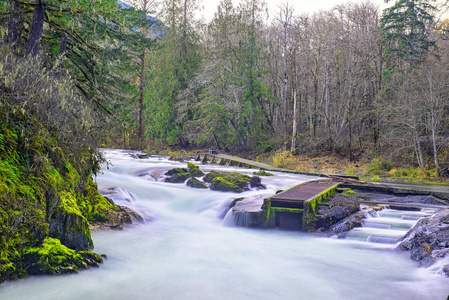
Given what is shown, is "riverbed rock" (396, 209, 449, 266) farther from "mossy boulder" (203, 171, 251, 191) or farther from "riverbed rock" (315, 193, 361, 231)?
"mossy boulder" (203, 171, 251, 191)

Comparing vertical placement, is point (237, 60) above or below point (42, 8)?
above

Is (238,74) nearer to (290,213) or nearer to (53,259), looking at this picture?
(290,213)

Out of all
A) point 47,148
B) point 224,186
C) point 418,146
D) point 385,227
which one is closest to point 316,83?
point 418,146

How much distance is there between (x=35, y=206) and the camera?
5402mm

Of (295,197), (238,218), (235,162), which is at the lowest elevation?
(238,218)

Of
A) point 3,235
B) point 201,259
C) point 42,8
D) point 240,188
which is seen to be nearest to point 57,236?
point 3,235

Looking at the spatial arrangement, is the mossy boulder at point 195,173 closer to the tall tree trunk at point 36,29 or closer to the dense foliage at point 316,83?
the dense foliage at point 316,83

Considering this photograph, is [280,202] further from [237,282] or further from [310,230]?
[237,282]

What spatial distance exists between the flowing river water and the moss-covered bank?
0.27 metres

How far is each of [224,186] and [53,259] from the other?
8.99m

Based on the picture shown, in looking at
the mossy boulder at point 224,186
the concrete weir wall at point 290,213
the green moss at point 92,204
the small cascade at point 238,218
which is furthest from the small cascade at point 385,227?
the green moss at point 92,204

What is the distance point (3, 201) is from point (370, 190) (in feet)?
39.8

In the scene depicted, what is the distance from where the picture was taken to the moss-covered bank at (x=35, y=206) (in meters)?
4.99

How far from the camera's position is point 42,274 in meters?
5.32
